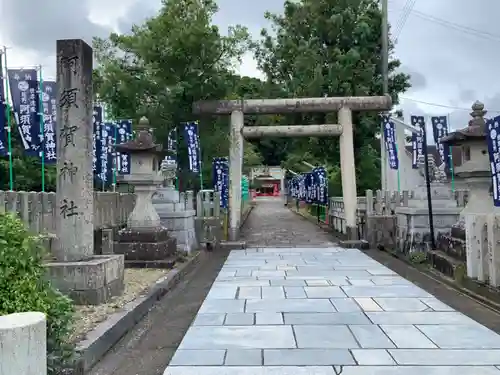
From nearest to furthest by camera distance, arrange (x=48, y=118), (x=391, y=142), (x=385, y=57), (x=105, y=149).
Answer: (x=48, y=118) → (x=105, y=149) → (x=391, y=142) → (x=385, y=57)

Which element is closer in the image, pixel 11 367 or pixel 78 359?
pixel 11 367

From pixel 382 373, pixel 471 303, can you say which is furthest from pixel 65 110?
pixel 471 303

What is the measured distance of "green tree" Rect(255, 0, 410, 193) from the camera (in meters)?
17.5

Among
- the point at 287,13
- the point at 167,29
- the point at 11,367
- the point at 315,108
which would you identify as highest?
the point at 287,13

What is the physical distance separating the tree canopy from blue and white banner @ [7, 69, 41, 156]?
2.64 m

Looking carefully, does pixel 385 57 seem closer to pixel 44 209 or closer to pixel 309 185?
pixel 309 185

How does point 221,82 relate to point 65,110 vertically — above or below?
above

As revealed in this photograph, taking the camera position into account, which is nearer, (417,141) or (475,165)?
(475,165)

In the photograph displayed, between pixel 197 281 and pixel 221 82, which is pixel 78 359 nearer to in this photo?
pixel 197 281

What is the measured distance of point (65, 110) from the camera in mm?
6680

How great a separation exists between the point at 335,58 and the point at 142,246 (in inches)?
424

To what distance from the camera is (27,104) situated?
1191 cm

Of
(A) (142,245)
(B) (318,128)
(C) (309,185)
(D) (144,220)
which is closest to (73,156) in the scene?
(A) (142,245)

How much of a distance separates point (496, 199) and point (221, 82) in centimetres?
923
